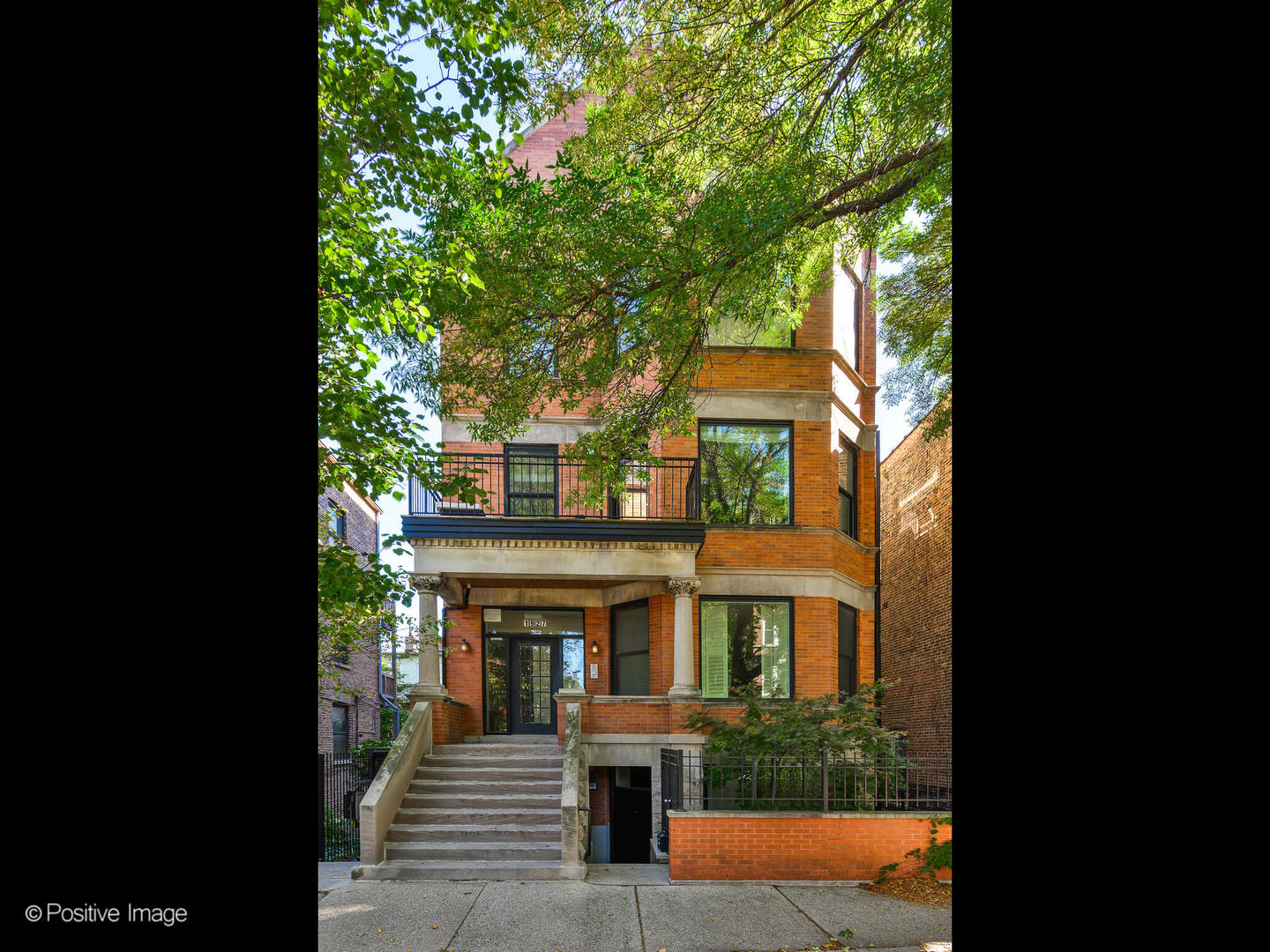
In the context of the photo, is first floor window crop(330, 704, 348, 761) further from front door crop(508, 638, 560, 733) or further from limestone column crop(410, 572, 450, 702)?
limestone column crop(410, 572, 450, 702)

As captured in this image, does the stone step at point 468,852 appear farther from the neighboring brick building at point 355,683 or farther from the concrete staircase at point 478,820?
the neighboring brick building at point 355,683

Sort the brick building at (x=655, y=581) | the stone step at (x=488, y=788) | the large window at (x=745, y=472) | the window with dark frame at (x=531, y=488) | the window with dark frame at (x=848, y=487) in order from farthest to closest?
the window with dark frame at (x=531, y=488) → the window with dark frame at (x=848, y=487) → the large window at (x=745, y=472) → the brick building at (x=655, y=581) → the stone step at (x=488, y=788)

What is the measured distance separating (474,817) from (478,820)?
0.06 m

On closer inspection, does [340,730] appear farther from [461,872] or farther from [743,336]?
[743,336]

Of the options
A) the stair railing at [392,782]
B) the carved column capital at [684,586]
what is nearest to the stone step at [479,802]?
the stair railing at [392,782]

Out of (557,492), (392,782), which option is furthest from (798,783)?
(557,492)

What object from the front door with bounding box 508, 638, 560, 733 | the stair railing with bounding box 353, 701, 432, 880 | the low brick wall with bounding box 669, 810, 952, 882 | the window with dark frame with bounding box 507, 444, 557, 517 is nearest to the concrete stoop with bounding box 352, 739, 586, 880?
the stair railing with bounding box 353, 701, 432, 880

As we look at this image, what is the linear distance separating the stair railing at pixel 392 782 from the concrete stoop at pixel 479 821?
13 centimetres

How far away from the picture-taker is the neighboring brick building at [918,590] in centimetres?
1617

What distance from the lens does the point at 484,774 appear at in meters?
11.5
